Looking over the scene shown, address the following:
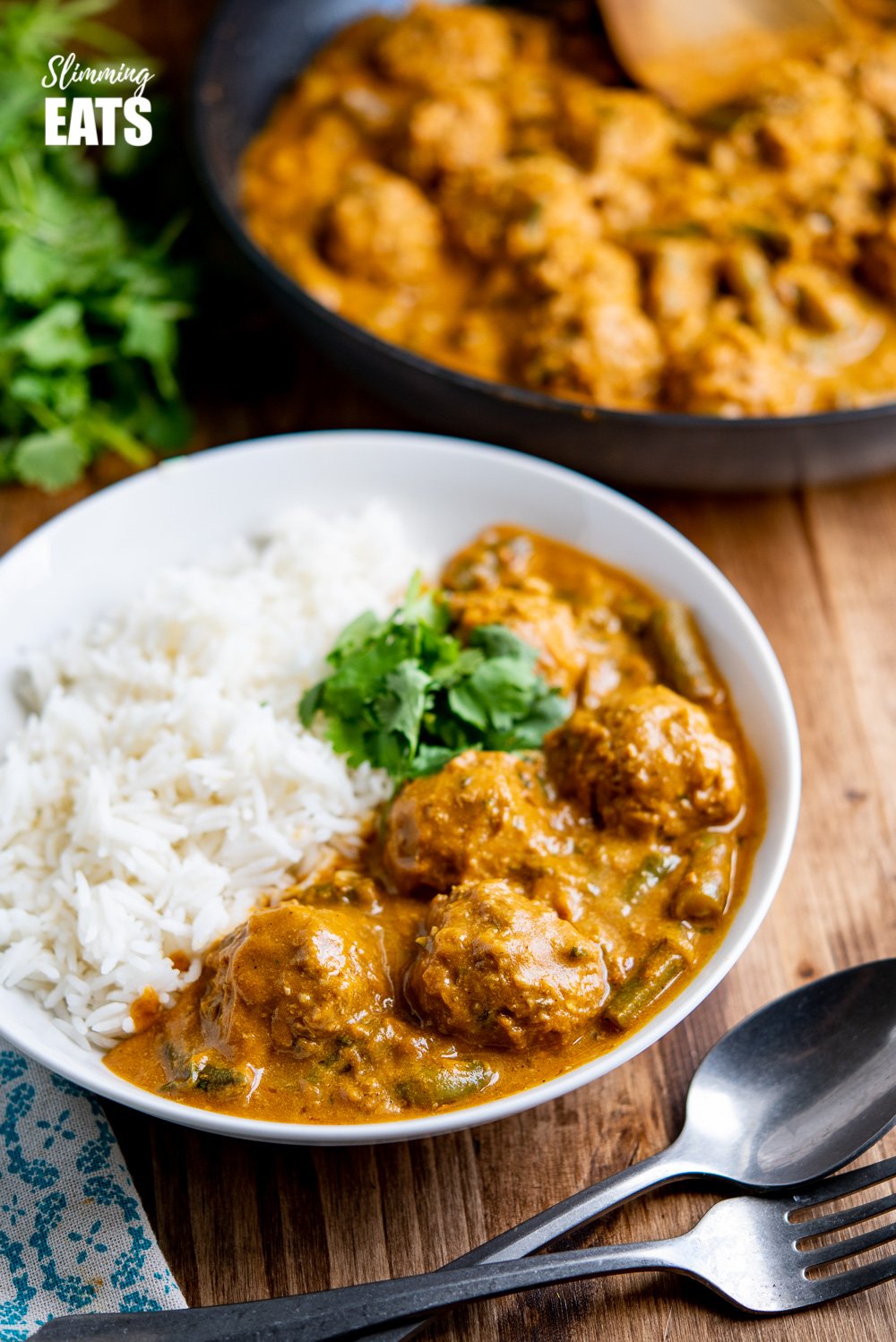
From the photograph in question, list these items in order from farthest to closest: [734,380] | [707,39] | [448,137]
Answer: [707,39] → [448,137] → [734,380]

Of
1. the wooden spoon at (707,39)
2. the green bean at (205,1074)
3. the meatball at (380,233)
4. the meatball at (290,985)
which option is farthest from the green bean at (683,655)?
the wooden spoon at (707,39)

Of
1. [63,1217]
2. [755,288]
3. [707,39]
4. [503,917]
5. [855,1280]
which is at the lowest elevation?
[63,1217]

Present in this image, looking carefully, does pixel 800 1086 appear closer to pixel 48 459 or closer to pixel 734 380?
pixel 734 380

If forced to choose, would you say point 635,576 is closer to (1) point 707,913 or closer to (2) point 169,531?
(1) point 707,913

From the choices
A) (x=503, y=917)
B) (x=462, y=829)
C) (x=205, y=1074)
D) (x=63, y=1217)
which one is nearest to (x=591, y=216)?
(x=462, y=829)

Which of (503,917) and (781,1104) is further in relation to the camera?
(781,1104)

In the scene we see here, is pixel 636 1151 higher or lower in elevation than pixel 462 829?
lower

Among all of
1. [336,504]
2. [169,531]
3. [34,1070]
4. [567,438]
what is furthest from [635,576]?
[34,1070]

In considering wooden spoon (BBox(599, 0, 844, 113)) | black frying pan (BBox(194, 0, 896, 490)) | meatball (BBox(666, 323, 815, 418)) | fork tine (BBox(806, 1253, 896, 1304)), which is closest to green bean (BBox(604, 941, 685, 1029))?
fork tine (BBox(806, 1253, 896, 1304))
